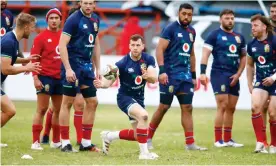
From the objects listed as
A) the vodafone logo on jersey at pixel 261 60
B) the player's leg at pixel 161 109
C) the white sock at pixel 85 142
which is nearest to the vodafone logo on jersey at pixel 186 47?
the player's leg at pixel 161 109

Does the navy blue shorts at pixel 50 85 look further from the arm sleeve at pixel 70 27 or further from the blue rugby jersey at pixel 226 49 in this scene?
the blue rugby jersey at pixel 226 49

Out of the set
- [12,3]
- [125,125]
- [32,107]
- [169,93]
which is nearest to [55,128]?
[169,93]

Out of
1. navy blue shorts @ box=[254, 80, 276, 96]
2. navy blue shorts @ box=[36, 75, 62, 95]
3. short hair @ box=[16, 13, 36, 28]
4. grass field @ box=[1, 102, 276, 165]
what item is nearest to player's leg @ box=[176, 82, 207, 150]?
grass field @ box=[1, 102, 276, 165]

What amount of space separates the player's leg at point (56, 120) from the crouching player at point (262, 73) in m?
3.30

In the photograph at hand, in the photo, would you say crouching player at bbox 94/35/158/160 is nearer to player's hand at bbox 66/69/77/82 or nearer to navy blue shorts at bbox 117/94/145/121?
navy blue shorts at bbox 117/94/145/121

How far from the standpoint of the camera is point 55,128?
1523 centimetres

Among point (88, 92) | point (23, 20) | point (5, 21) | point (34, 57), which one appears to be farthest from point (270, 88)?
Answer: point (5, 21)

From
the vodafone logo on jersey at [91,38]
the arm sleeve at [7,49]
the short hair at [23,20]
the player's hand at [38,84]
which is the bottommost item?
the player's hand at [38,84]

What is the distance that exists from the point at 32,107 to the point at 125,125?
5154mm

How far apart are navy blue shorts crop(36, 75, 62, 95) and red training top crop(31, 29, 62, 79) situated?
7 cm

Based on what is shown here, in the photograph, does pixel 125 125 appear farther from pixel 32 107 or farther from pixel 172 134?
pixel 32 107

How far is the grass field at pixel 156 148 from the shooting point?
42.8 ft

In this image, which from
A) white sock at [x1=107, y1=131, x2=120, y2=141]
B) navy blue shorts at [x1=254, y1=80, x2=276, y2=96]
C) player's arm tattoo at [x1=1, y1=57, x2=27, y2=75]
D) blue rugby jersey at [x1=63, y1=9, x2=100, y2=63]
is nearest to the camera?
player's arm tattoo at [x1=1, y1=57, x2=27, y2=75]

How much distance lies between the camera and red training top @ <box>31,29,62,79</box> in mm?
A: 15180
